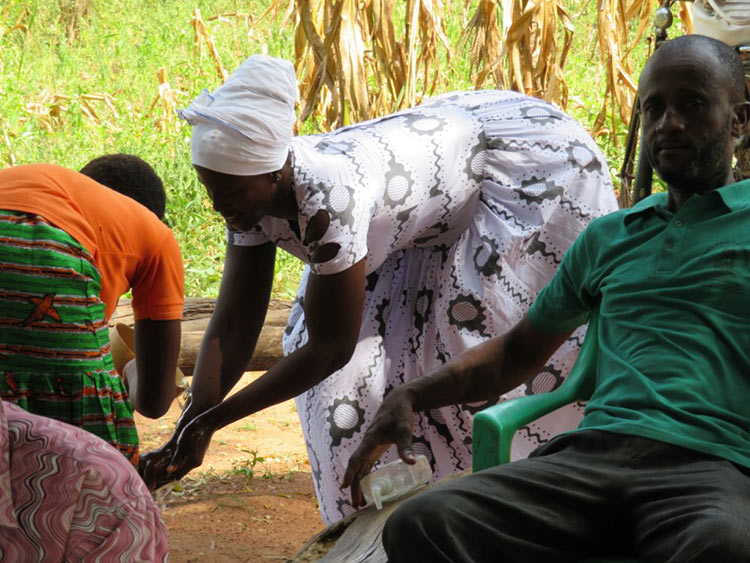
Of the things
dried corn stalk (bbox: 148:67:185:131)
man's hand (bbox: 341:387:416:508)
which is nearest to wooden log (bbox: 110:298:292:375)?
man's hand (bbox: 341:387:416:508)

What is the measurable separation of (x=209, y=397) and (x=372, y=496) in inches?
26.8

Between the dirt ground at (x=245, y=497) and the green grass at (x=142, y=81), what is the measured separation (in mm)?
1415

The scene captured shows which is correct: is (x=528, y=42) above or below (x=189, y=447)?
above

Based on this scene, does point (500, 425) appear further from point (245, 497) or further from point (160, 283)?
point (245, 497)

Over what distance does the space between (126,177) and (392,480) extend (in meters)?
1.10

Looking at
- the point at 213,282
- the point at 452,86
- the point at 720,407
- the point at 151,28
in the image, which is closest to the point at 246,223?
the point at 720,407

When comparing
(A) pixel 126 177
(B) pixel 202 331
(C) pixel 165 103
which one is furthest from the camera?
(C) pixel 165 103

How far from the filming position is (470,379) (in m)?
2.21

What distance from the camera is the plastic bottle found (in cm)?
232

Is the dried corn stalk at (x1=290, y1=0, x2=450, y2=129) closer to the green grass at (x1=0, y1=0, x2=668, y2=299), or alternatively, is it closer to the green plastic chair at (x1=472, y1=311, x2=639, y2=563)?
the green grass at (x1=0, y1=0, x2=668, y2=299)

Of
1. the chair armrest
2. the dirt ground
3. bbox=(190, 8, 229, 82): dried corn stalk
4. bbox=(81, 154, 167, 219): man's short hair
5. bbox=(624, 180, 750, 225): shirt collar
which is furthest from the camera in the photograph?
bbox=(190, 8, 229, 82): dried corn stalk

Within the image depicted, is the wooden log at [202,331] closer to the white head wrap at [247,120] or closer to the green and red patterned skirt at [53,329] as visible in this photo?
the green and red patterned skirt at [53,329]

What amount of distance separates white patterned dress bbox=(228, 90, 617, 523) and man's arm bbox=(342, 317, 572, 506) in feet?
1.80

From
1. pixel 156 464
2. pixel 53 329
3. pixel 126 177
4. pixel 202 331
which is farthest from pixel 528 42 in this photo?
pixel 53 329
